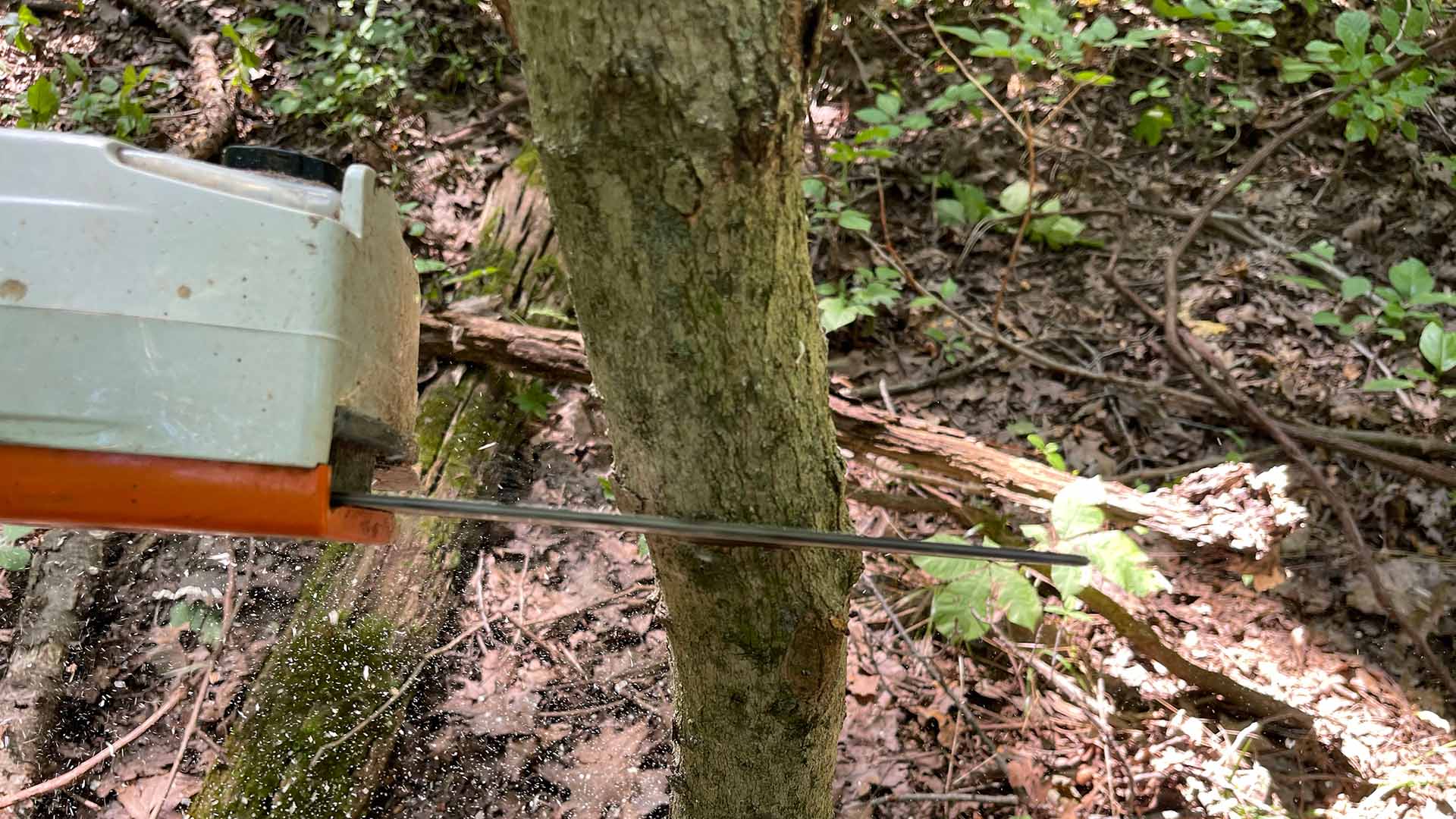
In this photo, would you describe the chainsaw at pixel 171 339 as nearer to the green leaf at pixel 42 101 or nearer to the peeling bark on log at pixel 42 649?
the peeling bark on log at pixel 42 649

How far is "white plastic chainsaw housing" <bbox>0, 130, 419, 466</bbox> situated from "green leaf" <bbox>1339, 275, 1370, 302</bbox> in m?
2.95

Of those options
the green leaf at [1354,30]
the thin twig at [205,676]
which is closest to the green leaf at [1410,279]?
the green leaf at [1354,30]

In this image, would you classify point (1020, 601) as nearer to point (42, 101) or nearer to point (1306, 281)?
point (1306, 281)

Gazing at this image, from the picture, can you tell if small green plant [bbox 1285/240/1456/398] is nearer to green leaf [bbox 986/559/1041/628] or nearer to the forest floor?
the forest floor

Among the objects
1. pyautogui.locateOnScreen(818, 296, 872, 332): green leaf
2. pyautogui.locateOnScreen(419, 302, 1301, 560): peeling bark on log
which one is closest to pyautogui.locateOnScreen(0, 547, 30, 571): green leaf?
pyautogui.locateOnScreen(419, 302, 1301, 560): peeling bark on log

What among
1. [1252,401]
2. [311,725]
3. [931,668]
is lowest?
[931,668]

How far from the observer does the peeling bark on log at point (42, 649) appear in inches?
67.9

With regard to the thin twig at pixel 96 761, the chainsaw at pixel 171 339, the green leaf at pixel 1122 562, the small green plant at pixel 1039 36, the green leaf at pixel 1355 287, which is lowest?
the thin twig at pixel 96 761

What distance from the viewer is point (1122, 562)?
1.49 meters

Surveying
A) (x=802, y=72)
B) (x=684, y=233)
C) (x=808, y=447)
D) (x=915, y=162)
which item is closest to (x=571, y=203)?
(x=684, y=233)

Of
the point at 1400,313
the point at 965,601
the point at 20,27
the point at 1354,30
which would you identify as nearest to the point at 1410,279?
the point at 1400,313

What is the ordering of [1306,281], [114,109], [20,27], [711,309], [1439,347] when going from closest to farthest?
[711,309], [1439,347], [1306,281], [114,109], [20,27]

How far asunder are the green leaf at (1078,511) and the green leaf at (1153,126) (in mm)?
2234

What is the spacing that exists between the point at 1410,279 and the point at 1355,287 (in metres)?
0.14
